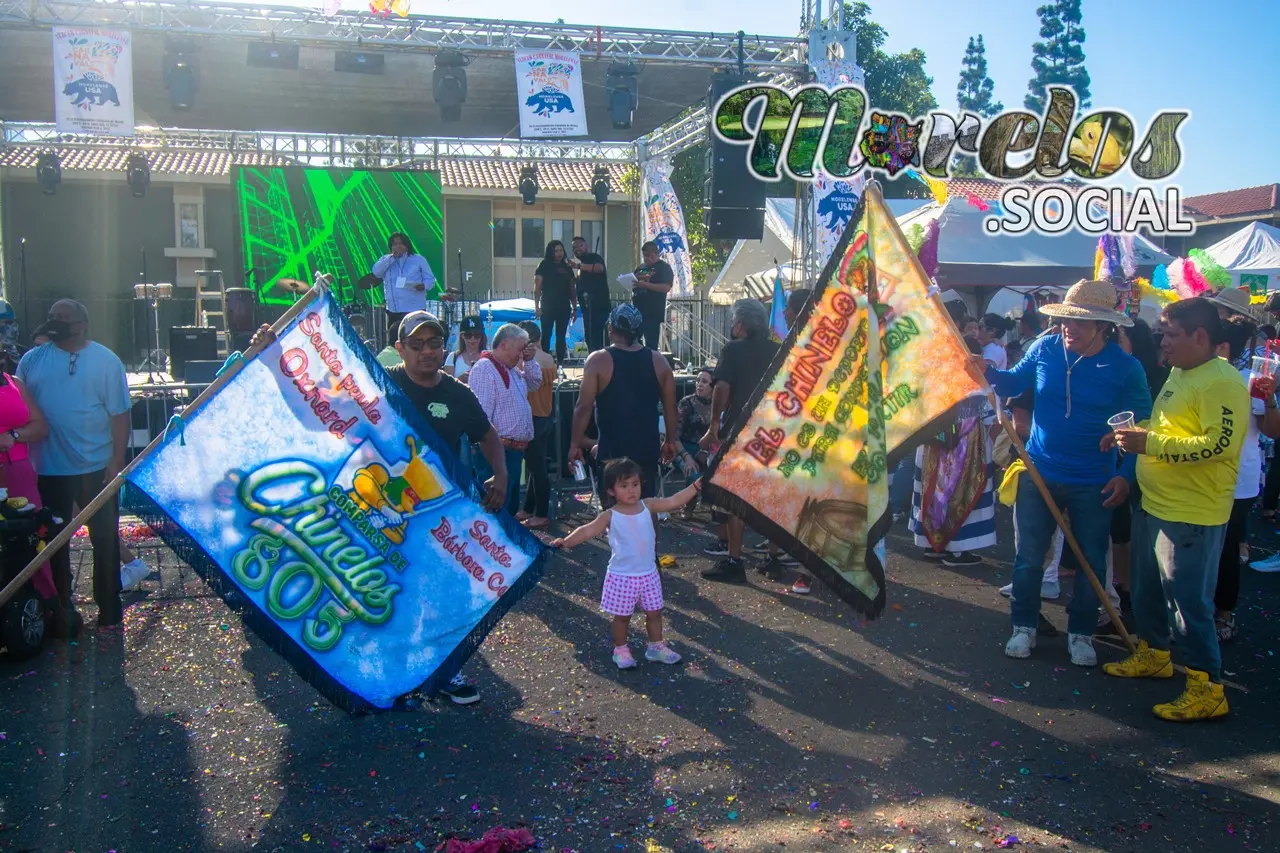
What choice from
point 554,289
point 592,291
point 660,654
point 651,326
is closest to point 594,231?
point 592,291

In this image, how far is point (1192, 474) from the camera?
4504 millimetres

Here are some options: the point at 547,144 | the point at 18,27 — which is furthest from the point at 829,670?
the point at 547,144

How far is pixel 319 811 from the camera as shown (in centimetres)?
373

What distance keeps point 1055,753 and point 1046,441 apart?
156 centimetres

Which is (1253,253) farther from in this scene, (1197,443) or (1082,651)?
(1197,443)

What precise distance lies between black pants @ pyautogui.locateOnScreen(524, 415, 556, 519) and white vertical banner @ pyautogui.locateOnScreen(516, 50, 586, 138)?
201 inches

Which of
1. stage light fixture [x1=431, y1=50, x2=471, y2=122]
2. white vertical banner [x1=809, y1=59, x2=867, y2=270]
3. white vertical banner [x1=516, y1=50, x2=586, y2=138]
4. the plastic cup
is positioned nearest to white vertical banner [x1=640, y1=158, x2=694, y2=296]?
white vertical banner [x1=516, y1=50, x2=586, y2=138]

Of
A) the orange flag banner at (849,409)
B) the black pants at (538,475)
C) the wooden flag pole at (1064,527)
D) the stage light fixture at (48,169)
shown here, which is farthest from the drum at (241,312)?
the stage light fixture at (48,169)

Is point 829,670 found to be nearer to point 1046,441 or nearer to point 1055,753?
point 1055,753

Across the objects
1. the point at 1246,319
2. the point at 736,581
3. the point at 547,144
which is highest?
the point at 547,144

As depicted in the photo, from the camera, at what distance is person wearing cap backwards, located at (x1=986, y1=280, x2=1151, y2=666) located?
16.2 feet

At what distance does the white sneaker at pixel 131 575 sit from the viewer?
658 cm

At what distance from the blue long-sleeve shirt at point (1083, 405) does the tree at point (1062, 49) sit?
62.1 m

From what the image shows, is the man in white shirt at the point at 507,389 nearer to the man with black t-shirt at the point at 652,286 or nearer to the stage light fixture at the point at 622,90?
the man with black t-shirt at the point at 652,286
